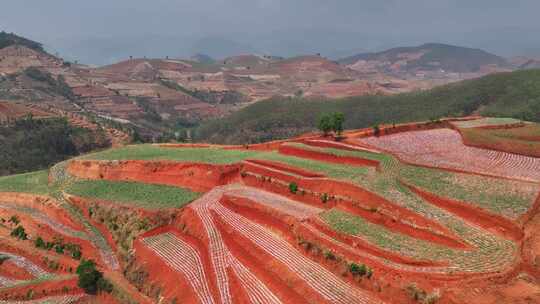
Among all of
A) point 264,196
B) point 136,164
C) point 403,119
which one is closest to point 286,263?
point 264,196

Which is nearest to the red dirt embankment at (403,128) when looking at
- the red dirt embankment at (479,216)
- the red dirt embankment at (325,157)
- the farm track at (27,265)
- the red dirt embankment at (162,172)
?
the red dirt embankment at (325,157)

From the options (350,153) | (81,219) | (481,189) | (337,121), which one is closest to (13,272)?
(81,219)

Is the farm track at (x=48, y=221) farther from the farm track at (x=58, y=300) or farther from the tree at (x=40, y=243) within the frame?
the farm track at (x=58, y=300)

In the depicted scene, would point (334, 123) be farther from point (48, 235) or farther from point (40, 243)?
point (40, 243)

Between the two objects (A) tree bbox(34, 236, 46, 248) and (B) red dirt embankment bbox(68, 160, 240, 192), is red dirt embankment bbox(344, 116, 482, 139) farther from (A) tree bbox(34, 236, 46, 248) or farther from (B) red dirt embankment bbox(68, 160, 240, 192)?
(A) tree bbox(34, 236, 46, 248)

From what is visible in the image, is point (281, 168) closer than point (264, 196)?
No

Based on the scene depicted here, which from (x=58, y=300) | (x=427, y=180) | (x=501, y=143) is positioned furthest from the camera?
(x=501, y=143)

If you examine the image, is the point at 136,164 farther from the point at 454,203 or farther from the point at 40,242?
the point at 454,203
